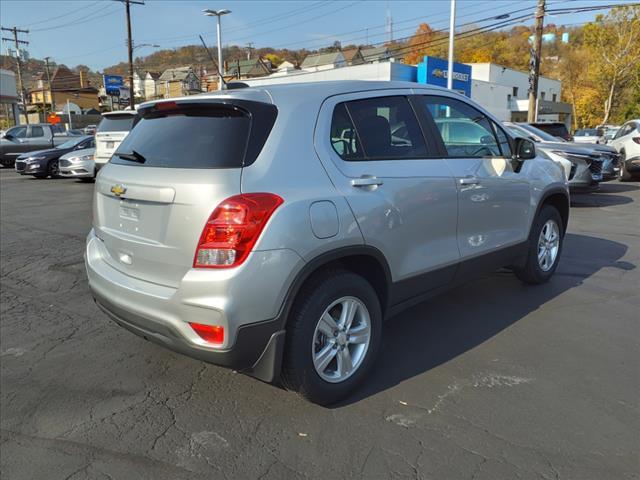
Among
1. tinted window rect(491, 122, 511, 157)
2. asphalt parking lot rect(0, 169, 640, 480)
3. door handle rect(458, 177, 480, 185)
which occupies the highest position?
tinted window rect(491, 122, 511, 157)

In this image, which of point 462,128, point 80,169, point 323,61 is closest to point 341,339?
point 462,128

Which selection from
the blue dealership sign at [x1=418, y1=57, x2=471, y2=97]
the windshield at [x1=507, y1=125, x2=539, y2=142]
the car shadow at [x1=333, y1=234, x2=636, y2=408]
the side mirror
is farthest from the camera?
the blue dealership sign at [x1=418, y1=57, x2=471, y2=97]

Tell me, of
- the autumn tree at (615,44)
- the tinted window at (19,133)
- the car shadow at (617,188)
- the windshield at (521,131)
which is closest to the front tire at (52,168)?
the tinted window at (19,133)

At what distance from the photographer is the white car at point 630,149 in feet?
43.8

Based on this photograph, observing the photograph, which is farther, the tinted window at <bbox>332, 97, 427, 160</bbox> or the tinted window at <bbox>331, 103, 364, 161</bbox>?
the tinted window at <bbox>332, 97, 427, 160</bbox>

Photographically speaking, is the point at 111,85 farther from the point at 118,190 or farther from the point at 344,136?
the point at 344,136

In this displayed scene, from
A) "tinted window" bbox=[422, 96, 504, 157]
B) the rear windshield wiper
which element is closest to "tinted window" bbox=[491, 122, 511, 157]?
"tinted window" bbox=[422, 96, 504, 157]

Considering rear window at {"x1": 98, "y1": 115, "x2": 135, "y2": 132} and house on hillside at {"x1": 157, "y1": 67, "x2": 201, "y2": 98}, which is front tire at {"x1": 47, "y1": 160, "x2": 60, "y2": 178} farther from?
house on hillside at {"x1": 157, "y1": 67, "x2": 201, "y2": 98}

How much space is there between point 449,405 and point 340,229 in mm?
1240

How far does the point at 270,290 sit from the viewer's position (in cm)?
255

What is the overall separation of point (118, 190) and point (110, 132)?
1132 centimetres

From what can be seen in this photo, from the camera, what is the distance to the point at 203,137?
2.82m

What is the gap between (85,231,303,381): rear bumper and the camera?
2484 mm

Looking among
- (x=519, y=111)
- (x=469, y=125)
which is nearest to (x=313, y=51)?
(x=519, y=111)
